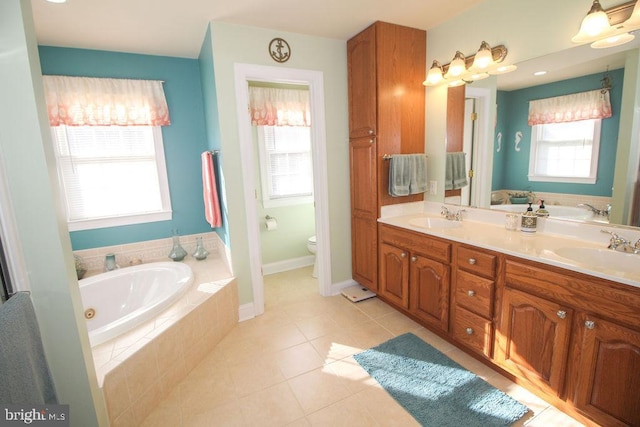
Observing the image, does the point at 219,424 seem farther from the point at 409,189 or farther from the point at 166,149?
the point at 166,149

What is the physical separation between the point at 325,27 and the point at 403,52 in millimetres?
696

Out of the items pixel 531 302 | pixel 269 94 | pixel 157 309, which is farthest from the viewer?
pixel 269 94

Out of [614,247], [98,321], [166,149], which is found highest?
[166,149]

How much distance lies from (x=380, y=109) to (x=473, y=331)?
1.82m

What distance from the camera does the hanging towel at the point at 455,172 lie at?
8.38ft

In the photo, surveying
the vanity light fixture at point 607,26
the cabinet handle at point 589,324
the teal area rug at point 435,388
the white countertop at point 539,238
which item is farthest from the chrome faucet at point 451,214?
the vanity light fixture at point 607,26

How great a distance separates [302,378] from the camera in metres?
1.97

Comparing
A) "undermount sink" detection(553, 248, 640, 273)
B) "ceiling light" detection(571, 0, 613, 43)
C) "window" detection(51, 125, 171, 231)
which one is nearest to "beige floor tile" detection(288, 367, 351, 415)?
"undermount sink" detection(553, 248, 640, 273)

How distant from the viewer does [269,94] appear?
11.5 ft

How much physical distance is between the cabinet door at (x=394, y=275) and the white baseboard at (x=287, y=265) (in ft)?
4.87

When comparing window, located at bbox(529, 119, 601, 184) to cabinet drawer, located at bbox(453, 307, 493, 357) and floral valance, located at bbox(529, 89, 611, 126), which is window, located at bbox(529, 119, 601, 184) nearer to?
floral valance, located at bbox(529, 89, 611, 126)

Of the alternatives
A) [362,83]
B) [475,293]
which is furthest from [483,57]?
[475,293]

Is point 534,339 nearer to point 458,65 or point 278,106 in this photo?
point 458,65

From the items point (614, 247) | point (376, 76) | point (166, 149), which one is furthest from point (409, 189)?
point (166, 149)
